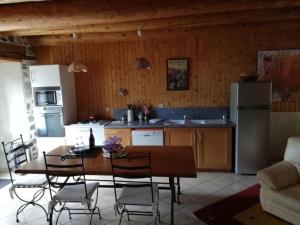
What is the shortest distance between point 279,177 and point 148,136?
7.50 feet

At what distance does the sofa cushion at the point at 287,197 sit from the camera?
2637 millimetres

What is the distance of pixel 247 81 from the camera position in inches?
167

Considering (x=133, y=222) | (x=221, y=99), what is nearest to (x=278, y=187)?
(x=133, y=222)

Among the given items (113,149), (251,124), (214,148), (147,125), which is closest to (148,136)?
(147,125)

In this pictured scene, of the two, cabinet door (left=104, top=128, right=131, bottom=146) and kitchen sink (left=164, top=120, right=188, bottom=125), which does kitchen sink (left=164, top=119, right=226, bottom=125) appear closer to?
kitchen sink (left=164, top=120, right=188, bottom=125)

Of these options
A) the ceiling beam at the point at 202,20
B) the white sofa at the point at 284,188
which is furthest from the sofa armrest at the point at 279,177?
the ceiling beam at the point at 202,20

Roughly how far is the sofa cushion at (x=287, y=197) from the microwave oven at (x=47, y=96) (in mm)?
3809

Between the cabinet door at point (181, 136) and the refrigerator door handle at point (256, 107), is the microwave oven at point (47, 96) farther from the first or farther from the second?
the refrigerator door handle at point (256, 107)

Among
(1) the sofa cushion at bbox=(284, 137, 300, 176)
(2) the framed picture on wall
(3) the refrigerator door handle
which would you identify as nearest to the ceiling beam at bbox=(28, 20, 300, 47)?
(2) the framed picture on wall

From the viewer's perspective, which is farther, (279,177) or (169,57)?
(169,57)

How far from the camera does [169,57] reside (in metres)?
4.94

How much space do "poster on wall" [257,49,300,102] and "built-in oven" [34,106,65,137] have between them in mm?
3902

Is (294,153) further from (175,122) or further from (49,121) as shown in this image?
(49,121)

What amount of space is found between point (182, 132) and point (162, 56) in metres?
1.58
